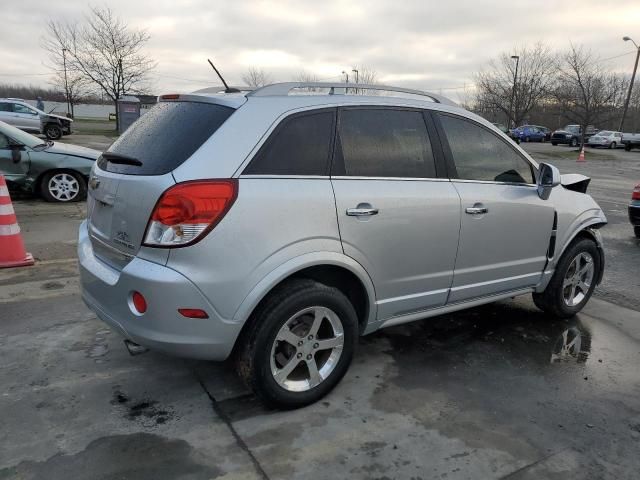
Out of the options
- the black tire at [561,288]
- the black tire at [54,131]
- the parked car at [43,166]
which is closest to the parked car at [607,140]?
the black tire at [54,131]

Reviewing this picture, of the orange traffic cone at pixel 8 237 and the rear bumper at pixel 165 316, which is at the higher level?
the rear bumper at pixel 165 316

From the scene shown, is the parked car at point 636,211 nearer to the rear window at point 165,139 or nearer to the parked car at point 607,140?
the rear window at point 165,139

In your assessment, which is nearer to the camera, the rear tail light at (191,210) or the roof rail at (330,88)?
the rear tail light at (191,210)

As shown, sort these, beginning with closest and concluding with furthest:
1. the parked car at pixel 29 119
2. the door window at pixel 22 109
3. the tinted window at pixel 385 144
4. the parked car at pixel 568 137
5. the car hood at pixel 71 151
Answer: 1. the tinted window at pixel 385 144
2. the car hood at pixel 71 151
3. the parked car at pixel 29 119
4. the door window at pixel 22 109
5. the parked car at pixel 568 137

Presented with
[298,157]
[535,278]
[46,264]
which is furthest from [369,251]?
[46,264]

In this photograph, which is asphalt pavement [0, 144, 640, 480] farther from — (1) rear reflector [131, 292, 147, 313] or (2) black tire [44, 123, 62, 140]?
(2) black tire [44, 123, 62, 140]

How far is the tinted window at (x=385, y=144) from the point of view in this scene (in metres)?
3.16

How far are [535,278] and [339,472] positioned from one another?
8.32 feet

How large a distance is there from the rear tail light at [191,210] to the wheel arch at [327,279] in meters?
0.41

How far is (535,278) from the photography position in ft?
14.0

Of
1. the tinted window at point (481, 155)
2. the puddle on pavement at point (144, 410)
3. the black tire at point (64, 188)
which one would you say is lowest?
the puddle on pavement at point (144, 410)

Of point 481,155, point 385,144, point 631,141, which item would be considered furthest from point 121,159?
point 631,141

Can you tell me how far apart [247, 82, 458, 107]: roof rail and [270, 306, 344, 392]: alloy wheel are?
1.25 metres

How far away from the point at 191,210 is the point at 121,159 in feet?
2.49
